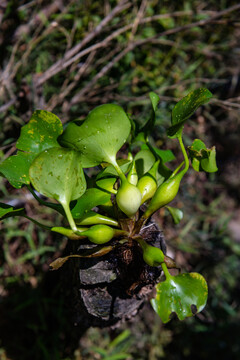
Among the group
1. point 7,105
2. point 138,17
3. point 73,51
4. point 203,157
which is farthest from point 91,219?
point 138,17

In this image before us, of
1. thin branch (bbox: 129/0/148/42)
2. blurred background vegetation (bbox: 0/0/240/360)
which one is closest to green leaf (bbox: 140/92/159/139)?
blurred background vegetation (bbox: 0/0/240/360)

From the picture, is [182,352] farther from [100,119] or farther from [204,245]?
[100,119]

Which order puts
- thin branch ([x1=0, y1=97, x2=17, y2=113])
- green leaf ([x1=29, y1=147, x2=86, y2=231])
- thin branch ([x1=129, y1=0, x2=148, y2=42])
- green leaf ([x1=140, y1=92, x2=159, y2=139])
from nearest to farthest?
1. green leaf ([x1=29, y1=147, x2=86, y2=231])
2. green leaf ([x1=140, y1=92, x2=159, y2=139])
3. thin branch ([x1=0, y1=97, x2=17, y2=113])
4. thin branch ([x1=129, y1=0, x2=148, y2=42])

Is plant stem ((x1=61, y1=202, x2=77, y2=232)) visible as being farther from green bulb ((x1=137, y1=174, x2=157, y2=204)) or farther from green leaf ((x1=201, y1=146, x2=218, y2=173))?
green leaf ((x1=201, y1=146, x2=218, y2=173))

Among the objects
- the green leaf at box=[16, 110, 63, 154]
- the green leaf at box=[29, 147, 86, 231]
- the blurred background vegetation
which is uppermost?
the green leaf at box=[16, 110, 63, 154]

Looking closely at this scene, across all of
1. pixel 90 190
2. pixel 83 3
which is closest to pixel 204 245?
pixel 90 190

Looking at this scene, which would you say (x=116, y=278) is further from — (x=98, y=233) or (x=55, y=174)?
(x=55, y=174)
